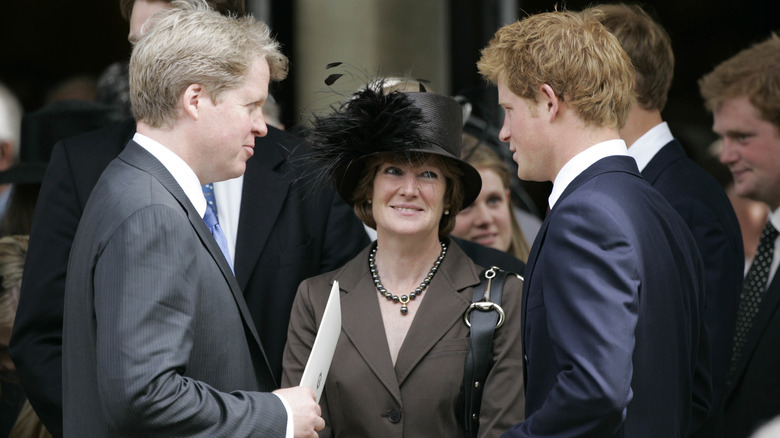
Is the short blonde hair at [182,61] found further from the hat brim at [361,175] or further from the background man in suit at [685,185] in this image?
the background man in suit at [685,185]

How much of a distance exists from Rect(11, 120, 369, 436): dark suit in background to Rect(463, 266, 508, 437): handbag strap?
608 millimetres

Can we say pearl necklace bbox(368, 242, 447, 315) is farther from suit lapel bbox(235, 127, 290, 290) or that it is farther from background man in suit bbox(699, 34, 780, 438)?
background man in suit bbox(699, 34, 780, 438)

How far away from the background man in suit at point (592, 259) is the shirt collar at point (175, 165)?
2.65 feet

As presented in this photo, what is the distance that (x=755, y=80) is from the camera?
3951 mm

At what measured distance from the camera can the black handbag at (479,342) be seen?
284cm

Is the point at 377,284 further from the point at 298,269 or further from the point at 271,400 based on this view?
the point at 271,400

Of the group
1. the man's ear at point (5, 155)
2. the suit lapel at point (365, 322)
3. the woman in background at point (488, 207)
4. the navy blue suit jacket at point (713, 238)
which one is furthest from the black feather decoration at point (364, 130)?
the man's ear at point (5, 155)

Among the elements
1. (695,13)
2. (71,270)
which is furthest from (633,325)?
(695,13)

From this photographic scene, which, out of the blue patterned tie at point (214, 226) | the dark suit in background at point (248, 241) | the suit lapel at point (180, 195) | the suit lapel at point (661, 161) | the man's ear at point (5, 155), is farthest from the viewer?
the man's ear at point (5, 155)

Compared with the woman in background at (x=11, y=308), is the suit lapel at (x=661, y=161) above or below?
above

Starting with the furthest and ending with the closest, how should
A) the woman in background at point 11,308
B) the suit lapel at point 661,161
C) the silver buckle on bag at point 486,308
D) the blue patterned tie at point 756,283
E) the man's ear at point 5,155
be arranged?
1. the man's ear at point 5,155
2. the blue patterned tie at point 756,283
3. the woman in background at point 11,308
4. the suit lapel at point 661,161
5. the silver buckle on bag at point 486,308

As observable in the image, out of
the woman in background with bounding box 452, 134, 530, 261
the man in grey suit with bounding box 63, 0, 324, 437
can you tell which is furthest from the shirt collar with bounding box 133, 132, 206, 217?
the woman in background with bounding box 452, 134, 530, 261

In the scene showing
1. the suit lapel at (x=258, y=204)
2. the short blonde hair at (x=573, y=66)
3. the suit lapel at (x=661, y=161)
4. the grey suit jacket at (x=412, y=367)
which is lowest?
the grey suit jacket at (x=412, y=367)

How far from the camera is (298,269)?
3.25 m
